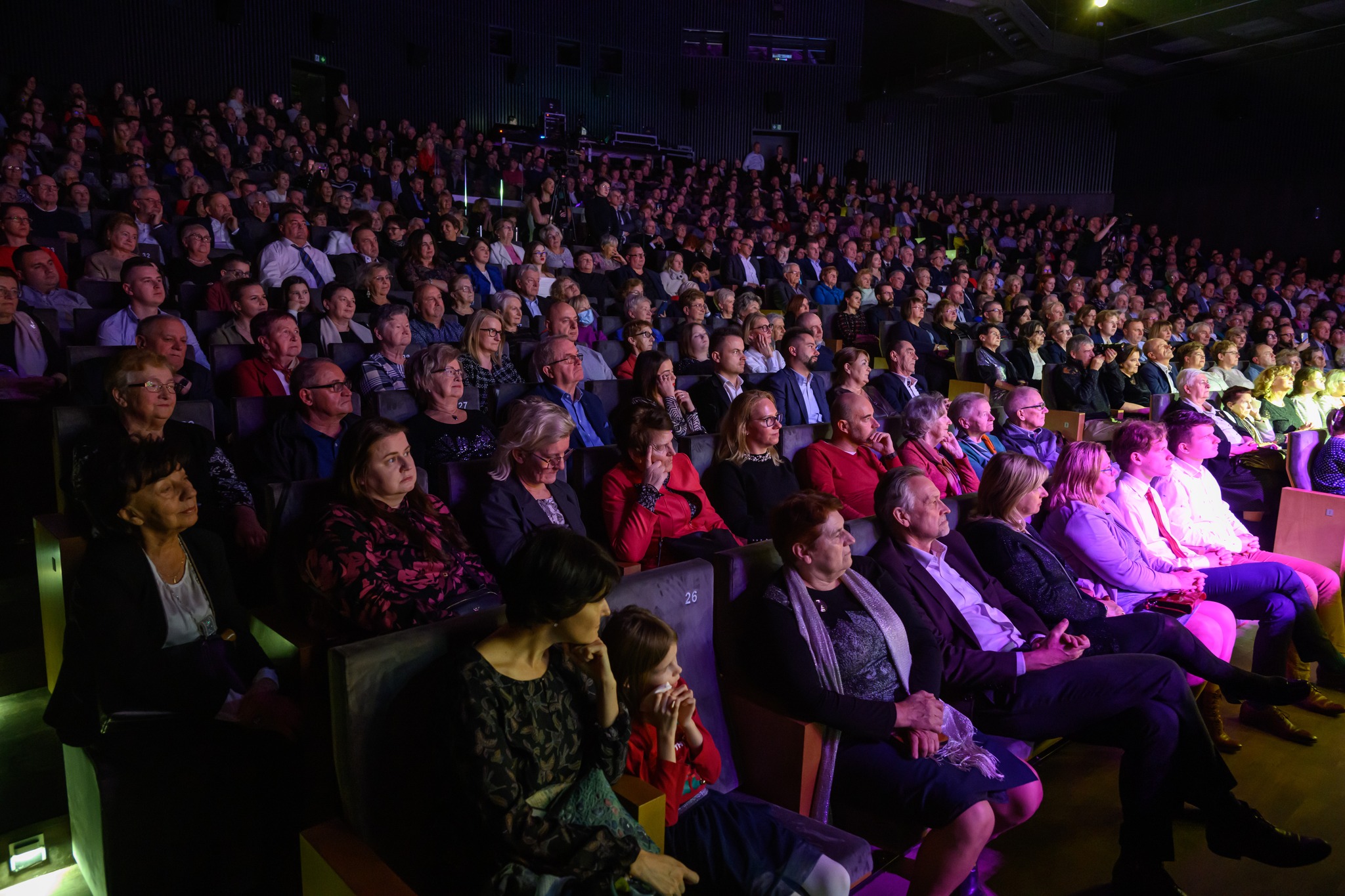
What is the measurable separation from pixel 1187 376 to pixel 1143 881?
2869 mm

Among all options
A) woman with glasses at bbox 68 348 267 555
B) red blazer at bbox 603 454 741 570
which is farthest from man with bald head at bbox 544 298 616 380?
woman with glasses at bbox 68 348 267 555

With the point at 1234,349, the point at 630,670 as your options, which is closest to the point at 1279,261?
the point at 1234,349

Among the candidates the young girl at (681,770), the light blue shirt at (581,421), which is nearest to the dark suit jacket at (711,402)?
the light blue shirt at (581,421)

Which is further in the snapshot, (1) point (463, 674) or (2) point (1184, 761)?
(2) point (1184, 761)

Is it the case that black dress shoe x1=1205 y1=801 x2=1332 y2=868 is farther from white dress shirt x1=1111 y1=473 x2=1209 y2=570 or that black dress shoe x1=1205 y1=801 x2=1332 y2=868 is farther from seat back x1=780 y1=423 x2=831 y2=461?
seat back x1=780 y1=423 x2=831 y2=461

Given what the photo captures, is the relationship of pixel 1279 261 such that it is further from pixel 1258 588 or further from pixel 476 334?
pixel 476 334

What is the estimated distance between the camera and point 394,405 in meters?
2.20

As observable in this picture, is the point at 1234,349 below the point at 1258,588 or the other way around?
the other way around

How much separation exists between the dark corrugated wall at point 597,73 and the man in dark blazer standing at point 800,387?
301 inches

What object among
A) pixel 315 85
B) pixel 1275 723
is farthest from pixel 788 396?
pixel 315 85

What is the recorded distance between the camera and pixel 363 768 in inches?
39.0

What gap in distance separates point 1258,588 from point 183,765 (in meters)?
2.42

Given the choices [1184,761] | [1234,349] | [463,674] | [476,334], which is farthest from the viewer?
[1234,349]

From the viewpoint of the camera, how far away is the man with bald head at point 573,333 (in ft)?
10.2
